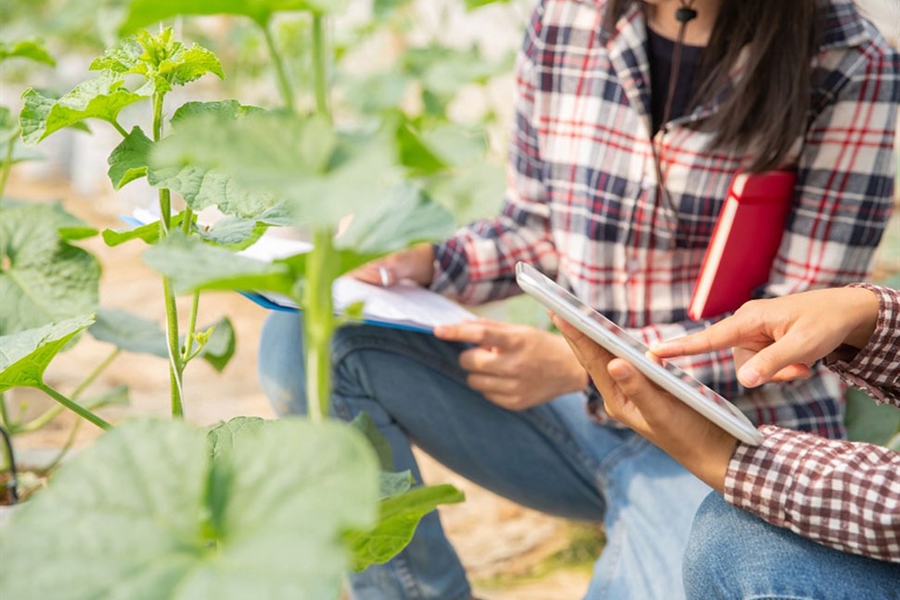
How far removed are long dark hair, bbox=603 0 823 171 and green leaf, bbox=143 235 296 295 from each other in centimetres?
61

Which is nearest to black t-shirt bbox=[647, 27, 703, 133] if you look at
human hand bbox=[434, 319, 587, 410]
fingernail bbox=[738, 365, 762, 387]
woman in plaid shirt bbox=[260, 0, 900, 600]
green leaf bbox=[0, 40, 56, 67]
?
woman in plaid shirt bbox=[260, 0, 900, 600]

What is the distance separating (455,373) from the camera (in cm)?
113

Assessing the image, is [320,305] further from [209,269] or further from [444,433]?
[444,433]

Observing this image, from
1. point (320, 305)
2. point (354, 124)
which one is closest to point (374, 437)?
point (320, 305)

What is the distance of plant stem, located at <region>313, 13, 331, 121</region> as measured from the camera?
462 millimetres

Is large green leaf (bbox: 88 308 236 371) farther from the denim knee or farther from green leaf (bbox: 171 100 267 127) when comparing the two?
the denim knee

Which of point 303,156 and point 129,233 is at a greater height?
point 303,156

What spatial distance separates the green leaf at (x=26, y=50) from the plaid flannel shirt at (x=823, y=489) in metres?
0.70

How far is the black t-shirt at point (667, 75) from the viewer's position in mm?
1051

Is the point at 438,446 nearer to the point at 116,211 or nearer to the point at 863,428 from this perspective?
the point at 863,428

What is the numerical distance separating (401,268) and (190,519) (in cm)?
71

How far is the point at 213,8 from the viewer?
1.49ft

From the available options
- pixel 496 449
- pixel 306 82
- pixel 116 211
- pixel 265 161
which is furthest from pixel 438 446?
pixel 116 211

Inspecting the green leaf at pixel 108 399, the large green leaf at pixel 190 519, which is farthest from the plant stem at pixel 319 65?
the green leaf at pixel 108 399
